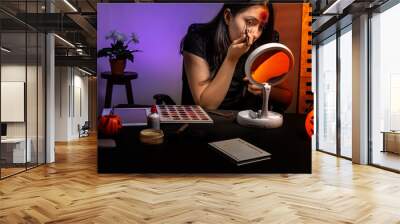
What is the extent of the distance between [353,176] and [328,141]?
3.25 meters

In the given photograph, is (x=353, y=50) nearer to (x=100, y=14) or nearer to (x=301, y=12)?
(x=301, y=12)

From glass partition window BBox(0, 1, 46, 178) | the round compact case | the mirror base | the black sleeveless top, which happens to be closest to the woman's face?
the black sleeveless top

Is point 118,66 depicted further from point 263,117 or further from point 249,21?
point 263,117

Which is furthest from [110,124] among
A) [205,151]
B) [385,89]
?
[385,89]

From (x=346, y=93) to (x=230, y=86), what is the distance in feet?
10.8

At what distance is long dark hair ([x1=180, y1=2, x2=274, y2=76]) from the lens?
18.5 ft

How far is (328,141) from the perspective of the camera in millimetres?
8727

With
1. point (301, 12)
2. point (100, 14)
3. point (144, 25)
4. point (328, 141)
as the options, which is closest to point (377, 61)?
point (301, 12)

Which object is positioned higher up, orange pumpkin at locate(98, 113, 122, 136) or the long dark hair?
the long dark hair

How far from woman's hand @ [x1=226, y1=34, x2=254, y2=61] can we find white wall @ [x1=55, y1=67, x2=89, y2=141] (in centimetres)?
935

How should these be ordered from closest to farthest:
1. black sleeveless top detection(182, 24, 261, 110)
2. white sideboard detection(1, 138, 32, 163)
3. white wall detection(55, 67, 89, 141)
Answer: black sleeveless top detection(182, 24, 261, 110), white sideboard detection(1, 138, 32, 163), white wall detection(55, 67, 89, 141)

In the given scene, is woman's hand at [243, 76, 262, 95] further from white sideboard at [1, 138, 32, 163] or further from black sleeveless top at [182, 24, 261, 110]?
white sideboard at [1, 138, 32, 163]

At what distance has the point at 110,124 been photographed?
5512 mm

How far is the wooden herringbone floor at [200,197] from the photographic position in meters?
3.39
